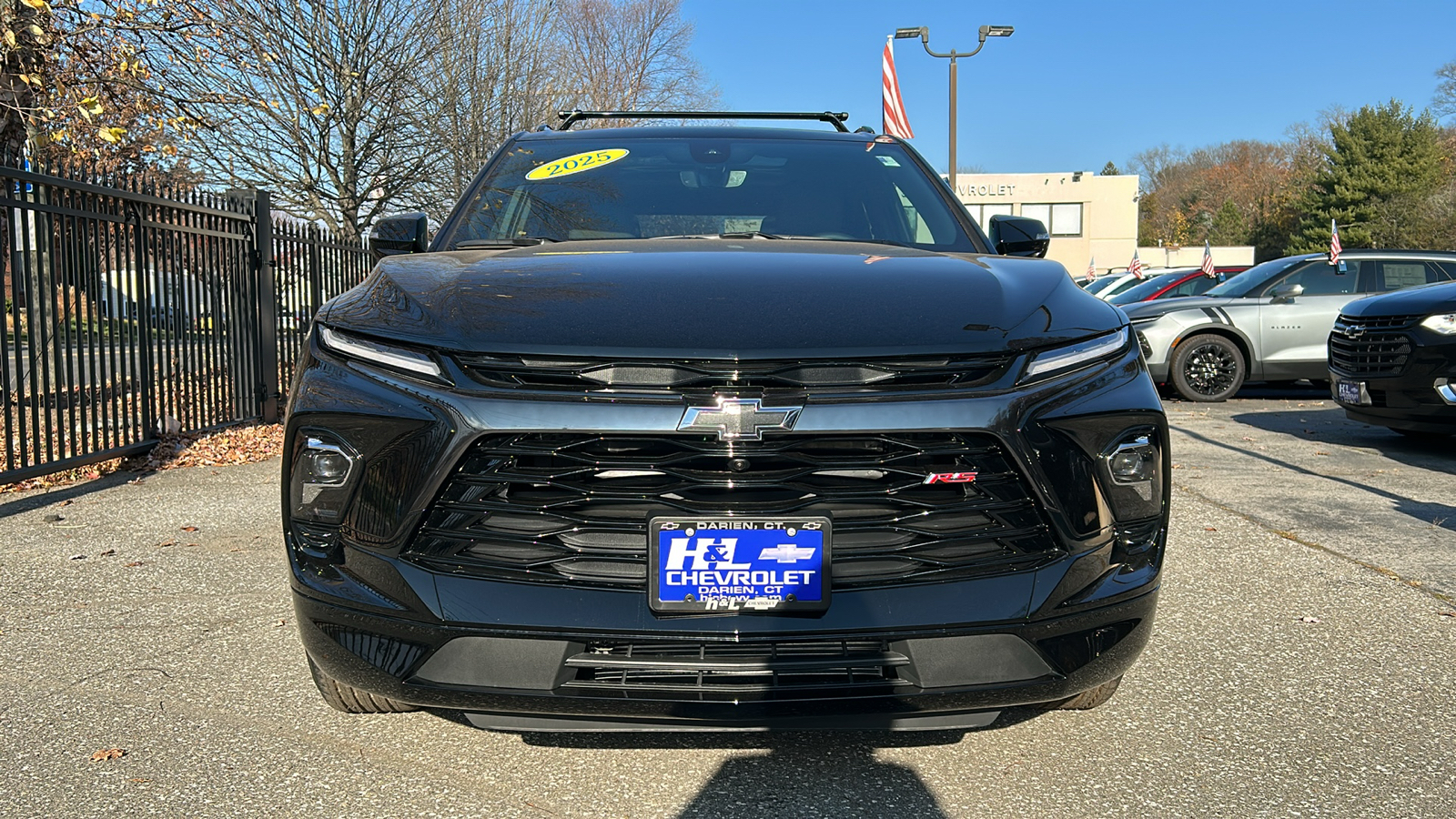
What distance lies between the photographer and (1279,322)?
11.8 metres

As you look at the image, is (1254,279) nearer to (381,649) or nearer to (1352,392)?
(1352,392)

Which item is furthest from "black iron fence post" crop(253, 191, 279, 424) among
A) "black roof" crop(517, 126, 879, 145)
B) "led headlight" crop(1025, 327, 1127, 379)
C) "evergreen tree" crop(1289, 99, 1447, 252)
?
"evergreen tree" crop(1289, 99, 1447, 252)

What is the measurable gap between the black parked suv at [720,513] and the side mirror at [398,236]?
3.80ft

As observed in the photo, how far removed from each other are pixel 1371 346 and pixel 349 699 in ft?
25.1

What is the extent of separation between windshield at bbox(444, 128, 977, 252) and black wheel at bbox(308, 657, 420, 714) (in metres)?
1.36

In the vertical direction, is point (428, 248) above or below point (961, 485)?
above

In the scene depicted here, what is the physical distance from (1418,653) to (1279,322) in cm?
919

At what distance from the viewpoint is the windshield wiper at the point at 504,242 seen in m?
3.24

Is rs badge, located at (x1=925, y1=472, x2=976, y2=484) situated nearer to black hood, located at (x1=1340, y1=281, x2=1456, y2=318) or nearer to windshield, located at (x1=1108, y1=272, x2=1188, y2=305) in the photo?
black hood, located at (x1=1340, y1=281, x2=1456, y2=318)

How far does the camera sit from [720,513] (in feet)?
6.93

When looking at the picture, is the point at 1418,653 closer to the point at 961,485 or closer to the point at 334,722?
the point at 961,485

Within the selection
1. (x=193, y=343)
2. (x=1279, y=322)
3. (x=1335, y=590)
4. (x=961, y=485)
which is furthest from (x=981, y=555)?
(x=1279, y=322)

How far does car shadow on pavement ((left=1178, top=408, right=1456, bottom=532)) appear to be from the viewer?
584cm

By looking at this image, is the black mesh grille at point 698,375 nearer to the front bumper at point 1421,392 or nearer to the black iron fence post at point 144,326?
the black iron fence post at point 144,326
